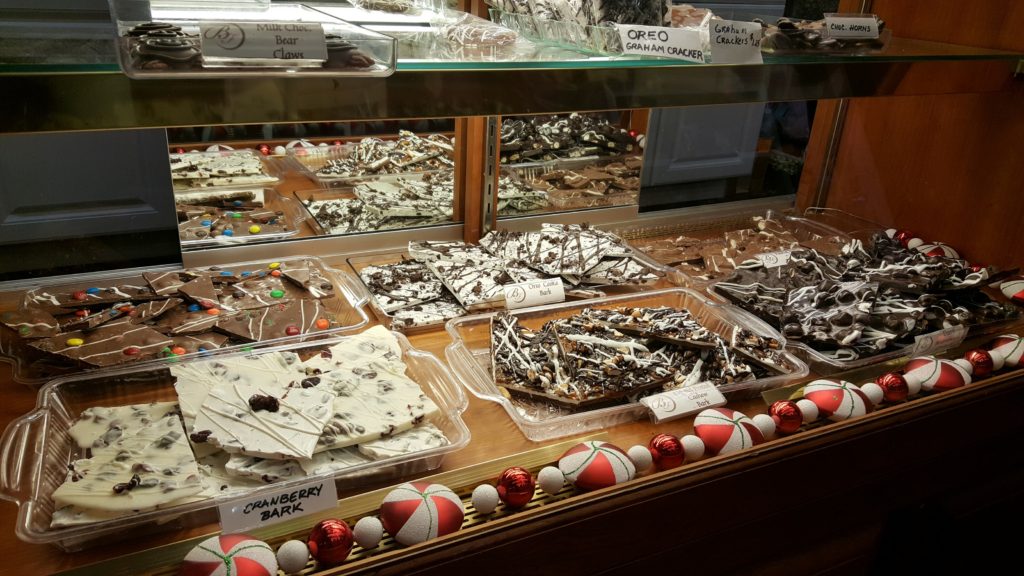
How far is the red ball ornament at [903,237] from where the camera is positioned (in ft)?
8.18

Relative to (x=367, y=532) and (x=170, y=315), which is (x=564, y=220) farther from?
(x=367, y=532)

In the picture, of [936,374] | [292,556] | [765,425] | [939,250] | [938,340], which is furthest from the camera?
[939,250]

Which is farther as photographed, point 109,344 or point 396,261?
point 396,261

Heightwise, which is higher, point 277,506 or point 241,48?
point 241,48

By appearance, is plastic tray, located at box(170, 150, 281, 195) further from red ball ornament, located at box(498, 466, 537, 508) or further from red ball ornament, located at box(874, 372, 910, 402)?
red ball ornament, located at box(874, 372, 910, 402)

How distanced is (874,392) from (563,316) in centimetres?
79

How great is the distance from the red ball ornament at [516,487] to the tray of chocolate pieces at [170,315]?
0.63 metres

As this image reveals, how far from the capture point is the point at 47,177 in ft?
6.55

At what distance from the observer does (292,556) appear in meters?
1.17

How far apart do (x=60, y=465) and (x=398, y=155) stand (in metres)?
1.64

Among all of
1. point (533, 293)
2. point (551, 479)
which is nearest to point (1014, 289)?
point (533, 293)

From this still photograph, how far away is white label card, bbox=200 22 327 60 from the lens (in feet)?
3.44

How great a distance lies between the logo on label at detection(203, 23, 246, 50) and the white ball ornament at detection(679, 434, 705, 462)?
108cm

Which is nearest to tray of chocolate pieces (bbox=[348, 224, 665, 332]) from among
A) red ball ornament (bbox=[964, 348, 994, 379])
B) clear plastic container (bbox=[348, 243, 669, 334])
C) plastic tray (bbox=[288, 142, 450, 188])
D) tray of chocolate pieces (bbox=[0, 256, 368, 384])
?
clear plastic container (bbox=[348, 243, 669, 334])
